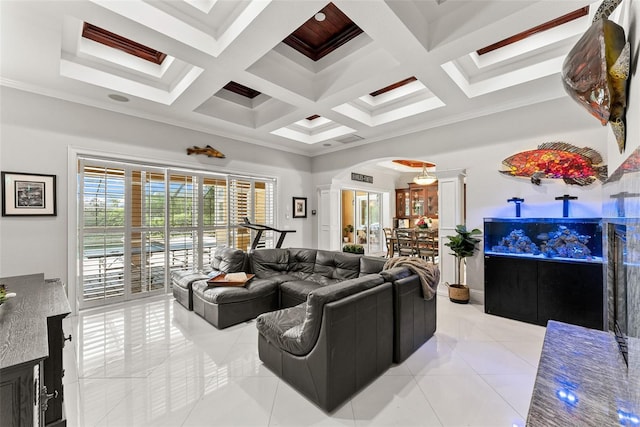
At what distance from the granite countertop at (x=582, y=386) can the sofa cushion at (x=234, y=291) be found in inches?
113

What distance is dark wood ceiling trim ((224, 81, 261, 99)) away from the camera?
397 cm

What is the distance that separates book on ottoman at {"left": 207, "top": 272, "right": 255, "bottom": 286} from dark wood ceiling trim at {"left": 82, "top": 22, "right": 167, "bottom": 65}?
2.77 metres

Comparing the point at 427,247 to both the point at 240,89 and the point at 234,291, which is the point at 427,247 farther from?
the point at 240,89

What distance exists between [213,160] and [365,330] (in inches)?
163

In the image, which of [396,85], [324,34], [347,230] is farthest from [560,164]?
[347,230]

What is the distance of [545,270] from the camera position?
3254 millimetres

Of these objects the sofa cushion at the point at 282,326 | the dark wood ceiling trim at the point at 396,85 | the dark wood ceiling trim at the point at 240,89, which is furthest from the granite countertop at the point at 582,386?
the dark wood ceiling trim at the point at 240,89

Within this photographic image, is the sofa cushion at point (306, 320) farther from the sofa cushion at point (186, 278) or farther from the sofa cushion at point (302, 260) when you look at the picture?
the sofa cushion at point (186, 278)

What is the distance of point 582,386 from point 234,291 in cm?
307

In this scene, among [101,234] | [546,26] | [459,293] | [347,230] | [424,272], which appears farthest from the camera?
[347,230]

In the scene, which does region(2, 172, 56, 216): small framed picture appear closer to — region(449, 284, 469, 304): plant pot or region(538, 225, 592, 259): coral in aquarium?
region(449, 284, 469, 304): plant pot

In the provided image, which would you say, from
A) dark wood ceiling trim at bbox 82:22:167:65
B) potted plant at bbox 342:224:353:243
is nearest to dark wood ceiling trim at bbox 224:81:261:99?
dark wood ceiling trim at bbox 82:22:167:65

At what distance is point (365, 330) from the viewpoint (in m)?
2.11

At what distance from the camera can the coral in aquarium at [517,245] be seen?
3.43 meters
